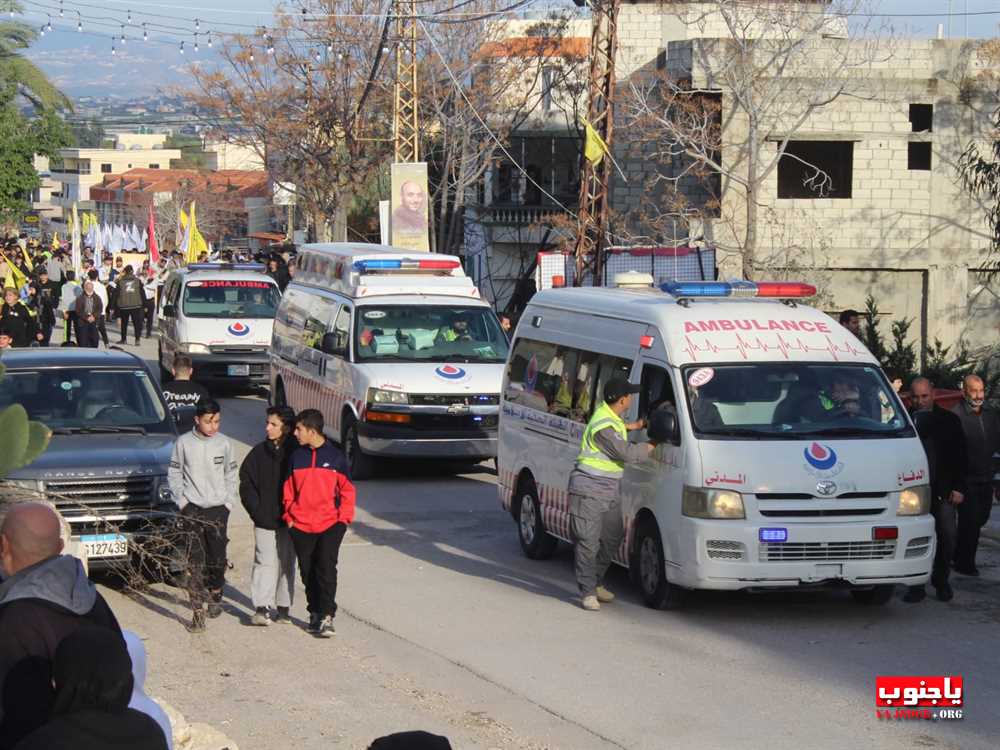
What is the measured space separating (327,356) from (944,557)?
927 cm

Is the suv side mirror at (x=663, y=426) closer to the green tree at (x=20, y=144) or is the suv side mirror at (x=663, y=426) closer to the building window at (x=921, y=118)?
the building window at (x=921, y=118)

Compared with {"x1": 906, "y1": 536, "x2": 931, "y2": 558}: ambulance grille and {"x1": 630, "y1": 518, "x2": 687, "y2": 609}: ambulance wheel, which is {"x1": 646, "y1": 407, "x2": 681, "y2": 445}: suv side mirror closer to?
{"x1": 630, "y1": 518, "x2": 687, "y2": 609}: ambulance wheel

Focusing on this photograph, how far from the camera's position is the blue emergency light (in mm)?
10398

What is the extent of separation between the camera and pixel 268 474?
1049cm

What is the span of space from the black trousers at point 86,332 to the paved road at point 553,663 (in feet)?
53.5

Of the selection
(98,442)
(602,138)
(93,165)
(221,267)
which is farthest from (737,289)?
(93,165)

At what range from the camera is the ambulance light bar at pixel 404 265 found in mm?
18531

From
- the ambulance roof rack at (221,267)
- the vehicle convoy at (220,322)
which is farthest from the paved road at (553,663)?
the ambulance roof rack at (221,267)

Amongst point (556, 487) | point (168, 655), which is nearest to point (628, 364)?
point (556, 487)

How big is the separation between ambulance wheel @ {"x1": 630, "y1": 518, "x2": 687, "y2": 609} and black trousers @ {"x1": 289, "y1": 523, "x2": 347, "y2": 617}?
2.34 m

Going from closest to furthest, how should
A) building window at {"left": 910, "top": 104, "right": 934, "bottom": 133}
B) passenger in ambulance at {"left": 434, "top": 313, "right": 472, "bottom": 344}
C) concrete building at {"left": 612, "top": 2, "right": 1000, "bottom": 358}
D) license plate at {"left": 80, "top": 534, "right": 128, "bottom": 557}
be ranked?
license plate at {"left": 80, "top": 534, "right": 128, "bottom": 557}, passenger in ambulance at {"left": 434, "top": 313, "right": 472, "bottom": 344}, concrete building at {"left": 612, "top": 2, "right": 1000, "bottom": 358}, building window at {"left": 910, "top": 104, "right": 934, "bottom": 133}

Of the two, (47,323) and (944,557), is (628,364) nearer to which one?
(944,557)

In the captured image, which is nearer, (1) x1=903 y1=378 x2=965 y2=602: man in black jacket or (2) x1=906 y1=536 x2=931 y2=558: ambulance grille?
(2) x1=906 y1=536 x2=931 y2=558: ambulance grille

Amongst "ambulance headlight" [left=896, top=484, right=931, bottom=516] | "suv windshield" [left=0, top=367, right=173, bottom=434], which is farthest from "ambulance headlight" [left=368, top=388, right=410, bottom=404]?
"ambulance headlight" [left=896, top=484, right=931, bottom=516]
